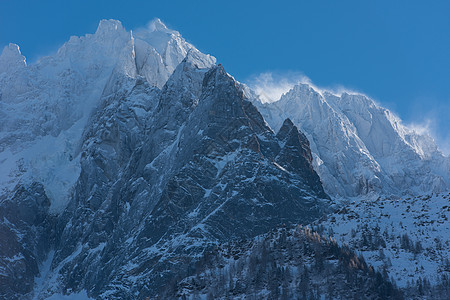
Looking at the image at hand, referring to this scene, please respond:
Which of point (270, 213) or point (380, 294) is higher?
point (270, 213)

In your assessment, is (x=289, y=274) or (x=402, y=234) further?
(x=402, y=234)

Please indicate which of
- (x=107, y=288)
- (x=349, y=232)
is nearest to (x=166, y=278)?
(x=107, y=288)

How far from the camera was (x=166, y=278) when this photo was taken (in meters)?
176

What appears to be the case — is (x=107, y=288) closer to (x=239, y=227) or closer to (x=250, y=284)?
(x=239, y=227)

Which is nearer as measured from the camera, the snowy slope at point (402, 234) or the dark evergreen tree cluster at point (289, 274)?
the dark evergreen tree cluster at point (289, 274)

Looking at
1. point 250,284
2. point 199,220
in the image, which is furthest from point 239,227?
point 250,284

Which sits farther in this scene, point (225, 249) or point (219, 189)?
point (219, 189)

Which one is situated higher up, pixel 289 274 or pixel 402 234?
pixel 402 234

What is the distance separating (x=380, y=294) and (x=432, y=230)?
28.0 meters

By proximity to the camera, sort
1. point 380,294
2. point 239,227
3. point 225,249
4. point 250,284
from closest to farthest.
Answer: point 380,294 < point 250,284 < point 225,249 < point 239,227

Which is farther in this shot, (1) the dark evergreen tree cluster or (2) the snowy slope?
(2) the snowy slope

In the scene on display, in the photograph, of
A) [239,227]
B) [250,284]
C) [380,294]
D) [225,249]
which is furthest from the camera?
[239,227]

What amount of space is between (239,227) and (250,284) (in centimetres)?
5797

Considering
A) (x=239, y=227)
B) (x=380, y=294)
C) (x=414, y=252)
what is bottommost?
(x=380, y=294)
